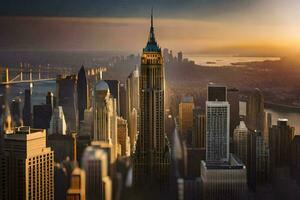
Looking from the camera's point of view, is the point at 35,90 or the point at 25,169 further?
the point at 35,90

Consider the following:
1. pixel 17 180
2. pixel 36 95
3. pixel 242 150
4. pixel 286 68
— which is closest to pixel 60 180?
pixel 17 180

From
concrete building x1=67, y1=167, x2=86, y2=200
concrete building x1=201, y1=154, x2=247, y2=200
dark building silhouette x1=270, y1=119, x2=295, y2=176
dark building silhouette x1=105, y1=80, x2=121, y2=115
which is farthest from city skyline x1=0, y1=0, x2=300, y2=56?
concrete building x1=67, y1=167, x2=86, y2=200

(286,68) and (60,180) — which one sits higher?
(286,68)

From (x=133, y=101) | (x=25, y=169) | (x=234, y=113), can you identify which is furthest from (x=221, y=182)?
(x=25, y=169)

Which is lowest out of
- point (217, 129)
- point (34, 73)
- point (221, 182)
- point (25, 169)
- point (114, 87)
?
point (221, 182)

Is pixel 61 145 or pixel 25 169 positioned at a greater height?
pixel 61 145

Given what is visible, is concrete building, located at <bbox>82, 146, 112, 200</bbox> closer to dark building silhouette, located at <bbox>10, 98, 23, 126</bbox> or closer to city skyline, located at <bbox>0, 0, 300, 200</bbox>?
city skyline, located at <bbox>0, 0, 300, 200</bbox>

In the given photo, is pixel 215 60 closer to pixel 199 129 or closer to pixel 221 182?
pixel 199 129

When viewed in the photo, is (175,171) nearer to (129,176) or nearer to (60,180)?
(129,176)
